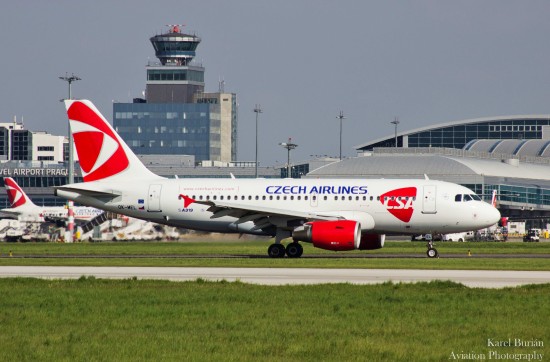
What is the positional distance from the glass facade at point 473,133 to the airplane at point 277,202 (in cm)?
13401

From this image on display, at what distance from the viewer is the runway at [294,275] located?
35.4 meters

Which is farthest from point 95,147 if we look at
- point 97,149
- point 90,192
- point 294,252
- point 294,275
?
point 294,275

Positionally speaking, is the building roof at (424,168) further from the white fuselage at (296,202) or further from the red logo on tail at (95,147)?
the red logo on tail at (95,147)

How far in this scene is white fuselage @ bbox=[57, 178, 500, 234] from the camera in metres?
52.4

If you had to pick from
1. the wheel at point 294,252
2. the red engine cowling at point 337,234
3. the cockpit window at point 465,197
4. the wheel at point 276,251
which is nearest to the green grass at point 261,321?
the red engine cowling at point 337,234

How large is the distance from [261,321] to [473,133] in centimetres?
16914

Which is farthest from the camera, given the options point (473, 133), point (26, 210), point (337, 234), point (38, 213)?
point (473, 133)

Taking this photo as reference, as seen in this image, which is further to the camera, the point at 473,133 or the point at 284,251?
the point at 473,133

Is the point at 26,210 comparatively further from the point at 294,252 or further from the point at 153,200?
the point at 294,252

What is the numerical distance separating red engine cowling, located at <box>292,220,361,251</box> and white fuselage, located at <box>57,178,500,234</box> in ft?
6.77

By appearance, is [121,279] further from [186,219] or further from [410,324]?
[186,219]

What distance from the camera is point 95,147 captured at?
2213 inches

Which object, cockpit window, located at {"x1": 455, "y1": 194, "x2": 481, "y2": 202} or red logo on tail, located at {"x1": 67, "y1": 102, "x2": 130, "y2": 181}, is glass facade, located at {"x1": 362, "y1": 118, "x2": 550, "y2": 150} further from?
cockpit window, located at {"x1": 455, "y1": 194, "x2": 481, "y2": 202}

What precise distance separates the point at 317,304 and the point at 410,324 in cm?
419
